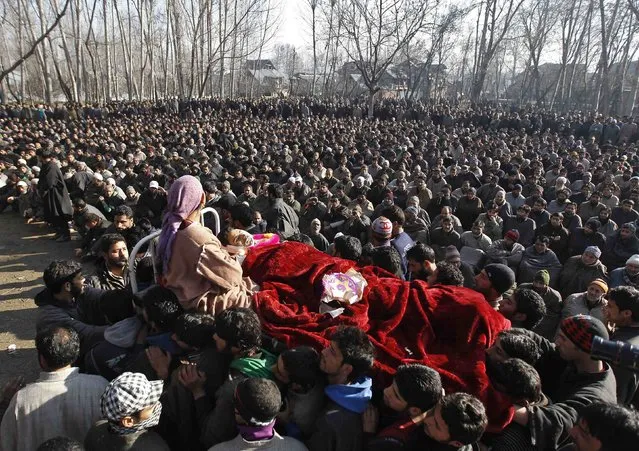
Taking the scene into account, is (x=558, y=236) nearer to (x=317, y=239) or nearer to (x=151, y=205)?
(x=317, y=239)

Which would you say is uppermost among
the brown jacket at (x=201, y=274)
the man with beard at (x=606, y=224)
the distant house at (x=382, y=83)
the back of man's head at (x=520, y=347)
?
the distant house at (x=382, y=83)

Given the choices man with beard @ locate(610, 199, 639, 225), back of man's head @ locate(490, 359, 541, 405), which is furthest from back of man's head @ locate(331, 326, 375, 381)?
man with beard @ locate(610, 199, 639, 225)

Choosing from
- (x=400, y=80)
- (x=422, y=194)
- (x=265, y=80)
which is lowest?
(x=422, y=194)

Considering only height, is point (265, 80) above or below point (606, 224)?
above

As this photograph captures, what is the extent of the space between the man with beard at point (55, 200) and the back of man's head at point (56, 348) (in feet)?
19.7

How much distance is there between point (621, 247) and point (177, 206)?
5.80m

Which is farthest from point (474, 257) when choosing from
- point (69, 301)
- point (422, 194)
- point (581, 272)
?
point (69, 301)

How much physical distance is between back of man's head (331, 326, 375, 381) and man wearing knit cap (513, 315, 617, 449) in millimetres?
730

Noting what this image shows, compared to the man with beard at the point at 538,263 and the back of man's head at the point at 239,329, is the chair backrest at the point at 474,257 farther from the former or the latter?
the back of man's head at the point at 239,329

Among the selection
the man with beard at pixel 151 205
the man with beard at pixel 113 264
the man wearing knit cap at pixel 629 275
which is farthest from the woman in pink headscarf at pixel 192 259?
the man with beard at pixel 151 205

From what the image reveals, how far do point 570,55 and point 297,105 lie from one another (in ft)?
71.2

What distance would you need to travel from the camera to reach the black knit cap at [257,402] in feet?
6.13

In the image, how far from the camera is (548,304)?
4246 mm

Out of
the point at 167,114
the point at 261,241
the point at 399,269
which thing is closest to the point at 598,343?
the point at 399,269
